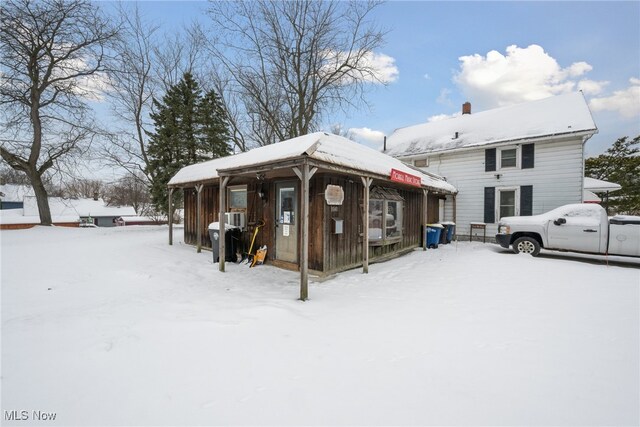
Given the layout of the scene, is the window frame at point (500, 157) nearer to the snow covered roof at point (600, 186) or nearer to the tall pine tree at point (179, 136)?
the snow covered roof at point (600, 186)

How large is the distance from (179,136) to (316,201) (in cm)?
1502

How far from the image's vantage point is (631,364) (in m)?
2.79

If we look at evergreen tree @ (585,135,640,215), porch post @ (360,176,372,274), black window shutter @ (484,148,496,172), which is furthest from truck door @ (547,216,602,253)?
evergreen tree @ (585,135,640,215)

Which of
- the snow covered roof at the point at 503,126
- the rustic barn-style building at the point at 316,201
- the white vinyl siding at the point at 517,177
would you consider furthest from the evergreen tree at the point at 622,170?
the rustic barn-style building at the point at 316,201

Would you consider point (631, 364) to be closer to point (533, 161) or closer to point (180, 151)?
Result: point (533, 161)

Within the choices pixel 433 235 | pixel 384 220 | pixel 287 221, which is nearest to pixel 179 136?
pixel 287 221

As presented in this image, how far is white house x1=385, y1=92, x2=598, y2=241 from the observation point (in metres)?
10.7

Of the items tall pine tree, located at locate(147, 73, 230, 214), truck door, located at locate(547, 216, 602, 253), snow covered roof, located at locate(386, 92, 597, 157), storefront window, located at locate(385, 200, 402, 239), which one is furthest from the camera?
tall pine tree, located at locate(147, 73, 230, 214)

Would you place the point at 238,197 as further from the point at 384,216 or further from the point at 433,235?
the point at 433,235

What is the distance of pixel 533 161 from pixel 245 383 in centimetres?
1379

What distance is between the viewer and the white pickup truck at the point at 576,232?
702 centimetres

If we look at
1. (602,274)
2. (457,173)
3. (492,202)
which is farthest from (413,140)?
(602,274)

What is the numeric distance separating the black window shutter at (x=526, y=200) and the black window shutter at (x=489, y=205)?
1.02m

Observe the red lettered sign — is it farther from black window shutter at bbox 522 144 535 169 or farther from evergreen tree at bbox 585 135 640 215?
evergreen tree at bbox 585 135 640 215
